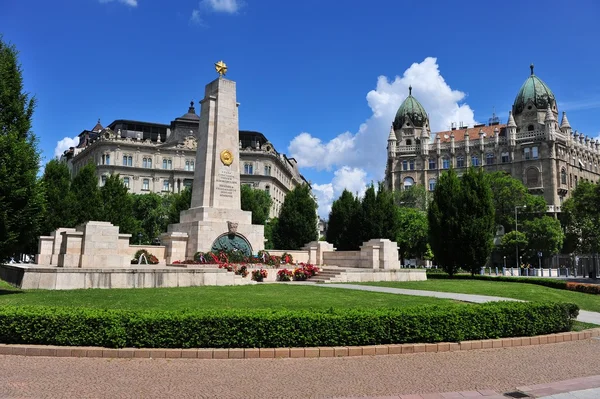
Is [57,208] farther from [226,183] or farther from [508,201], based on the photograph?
[508,201]

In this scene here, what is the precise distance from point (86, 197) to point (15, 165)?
2470 cm

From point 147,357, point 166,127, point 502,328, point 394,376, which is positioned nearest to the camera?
point 394,376

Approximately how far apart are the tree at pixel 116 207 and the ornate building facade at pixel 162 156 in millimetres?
40124

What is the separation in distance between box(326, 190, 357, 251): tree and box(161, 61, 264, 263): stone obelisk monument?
2468cm

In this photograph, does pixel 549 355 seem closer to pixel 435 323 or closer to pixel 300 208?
pixel 435 323

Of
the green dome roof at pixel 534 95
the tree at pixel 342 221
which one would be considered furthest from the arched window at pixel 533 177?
the tree at pixel 342 221

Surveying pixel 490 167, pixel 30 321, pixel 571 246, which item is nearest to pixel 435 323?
pixel 30 321

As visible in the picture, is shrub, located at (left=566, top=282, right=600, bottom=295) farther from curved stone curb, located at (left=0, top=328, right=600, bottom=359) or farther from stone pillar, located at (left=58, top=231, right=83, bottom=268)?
stone pillar, located at (left=58, top=231, right=83, bottom=268)

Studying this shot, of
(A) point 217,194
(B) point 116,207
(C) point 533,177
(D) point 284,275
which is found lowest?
(D) point 284,275

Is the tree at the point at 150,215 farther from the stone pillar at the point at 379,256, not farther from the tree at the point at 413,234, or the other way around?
the stone pillar at the point at 379,256

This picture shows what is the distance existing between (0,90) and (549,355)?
2057cm

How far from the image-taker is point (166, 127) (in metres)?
95.9

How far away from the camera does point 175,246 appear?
2634cm

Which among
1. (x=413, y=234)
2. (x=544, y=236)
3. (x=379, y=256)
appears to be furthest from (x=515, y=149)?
(x=379, y=256)
